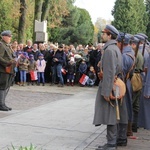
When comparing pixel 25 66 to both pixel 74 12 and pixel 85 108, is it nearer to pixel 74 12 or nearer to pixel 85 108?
pixel 85 108

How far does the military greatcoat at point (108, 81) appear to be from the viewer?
5637 millimetres

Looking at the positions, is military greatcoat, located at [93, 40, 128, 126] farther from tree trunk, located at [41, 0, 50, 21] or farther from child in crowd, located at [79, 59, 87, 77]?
tree trunk, located at [41, 0, 50, 21]

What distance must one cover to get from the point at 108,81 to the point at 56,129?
208 cm

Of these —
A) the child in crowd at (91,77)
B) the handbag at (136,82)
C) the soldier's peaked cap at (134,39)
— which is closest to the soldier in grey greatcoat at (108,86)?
the soldier's peaked cap at (134,39)

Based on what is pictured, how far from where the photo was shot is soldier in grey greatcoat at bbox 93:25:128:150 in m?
5.64

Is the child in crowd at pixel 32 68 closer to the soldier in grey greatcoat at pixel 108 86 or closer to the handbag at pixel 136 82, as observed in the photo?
the handbag at pixel 136 82

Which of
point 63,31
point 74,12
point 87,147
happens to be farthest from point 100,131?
point 74,12

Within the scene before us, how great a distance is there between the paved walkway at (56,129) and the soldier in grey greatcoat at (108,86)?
1.68 ft

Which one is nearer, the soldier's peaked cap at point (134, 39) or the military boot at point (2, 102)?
the soldier's peaked cap at point (134, 39)

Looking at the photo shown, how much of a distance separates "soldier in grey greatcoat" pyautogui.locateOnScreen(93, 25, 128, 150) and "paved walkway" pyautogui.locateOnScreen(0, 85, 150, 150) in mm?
512

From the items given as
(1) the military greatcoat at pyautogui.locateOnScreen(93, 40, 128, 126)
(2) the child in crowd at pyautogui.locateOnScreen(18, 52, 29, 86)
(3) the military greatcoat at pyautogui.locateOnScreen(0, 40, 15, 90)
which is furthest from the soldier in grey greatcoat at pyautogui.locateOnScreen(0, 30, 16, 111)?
(2) the child in crowd at pyautogui.locateOnScreen(18, 52, 29, 86)

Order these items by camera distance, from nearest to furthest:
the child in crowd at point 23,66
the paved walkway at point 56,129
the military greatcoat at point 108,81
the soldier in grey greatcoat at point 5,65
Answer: the military greatcoat at point 108,81 < the paved walkway at point 56,129 < the soldier in grey greatcoat at point 5,65 < the child in crowd at point 23,66

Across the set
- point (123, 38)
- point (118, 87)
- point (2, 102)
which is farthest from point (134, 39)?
point (2, 102)

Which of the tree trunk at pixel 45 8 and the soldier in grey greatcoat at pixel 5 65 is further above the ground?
the tree trunk at pixel 45 8
